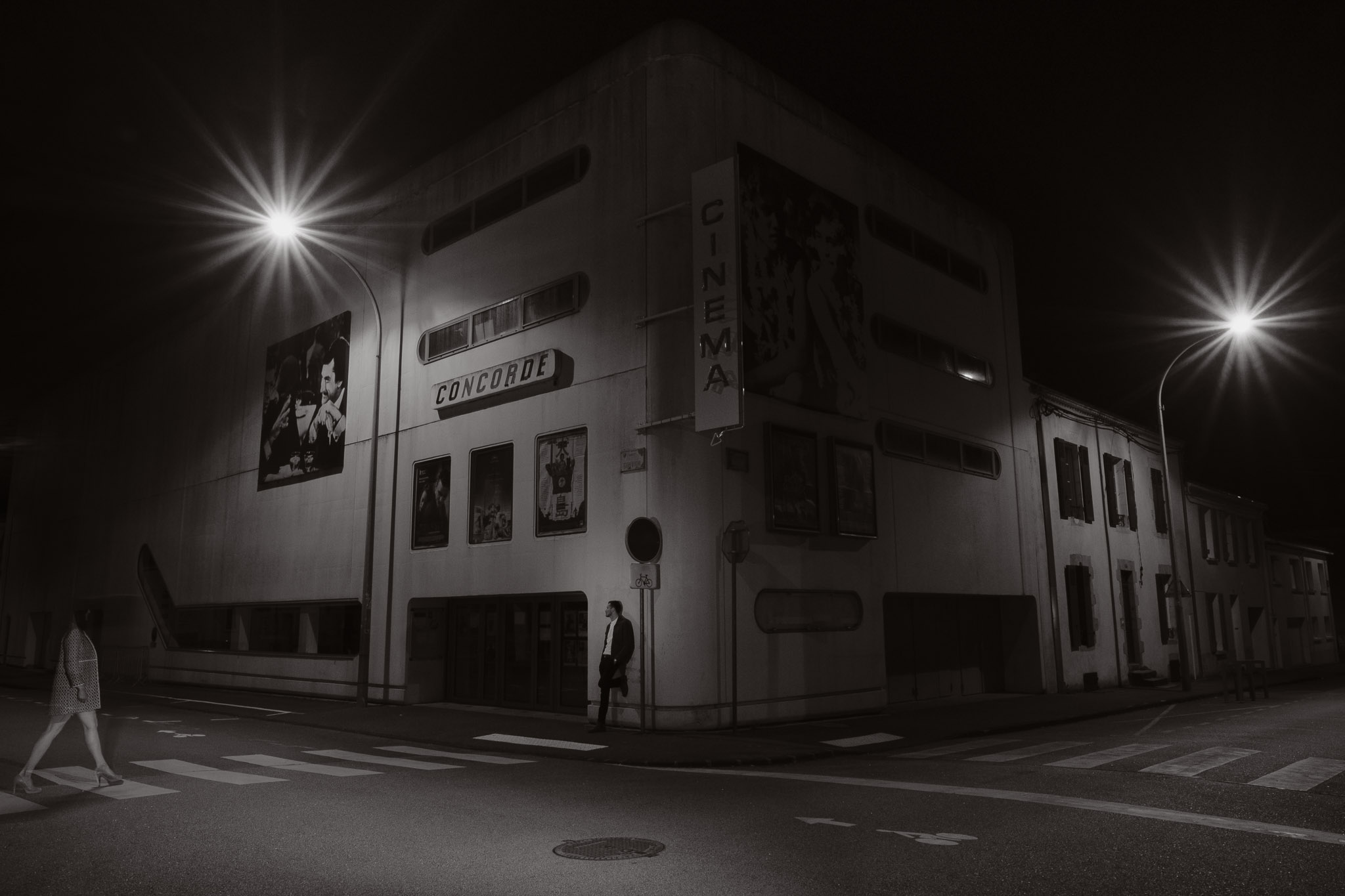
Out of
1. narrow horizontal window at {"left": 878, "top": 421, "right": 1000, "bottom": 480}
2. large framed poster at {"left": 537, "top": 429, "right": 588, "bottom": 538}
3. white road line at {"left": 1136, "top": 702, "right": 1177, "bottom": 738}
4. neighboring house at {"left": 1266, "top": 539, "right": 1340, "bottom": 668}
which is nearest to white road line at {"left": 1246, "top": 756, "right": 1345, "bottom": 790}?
white road line at {"left": 1136, "top": 702, "right": 1177, "bottom": 738}

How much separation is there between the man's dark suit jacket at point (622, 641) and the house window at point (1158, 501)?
2450 centimetres

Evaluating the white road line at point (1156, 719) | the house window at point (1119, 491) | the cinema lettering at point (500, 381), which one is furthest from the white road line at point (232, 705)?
the house window at point (1119, 491)

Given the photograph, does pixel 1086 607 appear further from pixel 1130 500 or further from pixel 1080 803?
pixel 1080 803

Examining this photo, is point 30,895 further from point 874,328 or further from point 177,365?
point 177,365

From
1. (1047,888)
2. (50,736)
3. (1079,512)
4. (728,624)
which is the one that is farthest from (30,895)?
(1079,512)

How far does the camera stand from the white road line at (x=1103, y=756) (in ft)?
34.2

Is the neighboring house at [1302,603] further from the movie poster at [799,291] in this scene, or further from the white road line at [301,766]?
the white road line at [301,766]

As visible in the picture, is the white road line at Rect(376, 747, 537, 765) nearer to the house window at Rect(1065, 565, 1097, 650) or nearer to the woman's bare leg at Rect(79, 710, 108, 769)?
the woman's bare leg at Rect(79, 710, 108, 769)

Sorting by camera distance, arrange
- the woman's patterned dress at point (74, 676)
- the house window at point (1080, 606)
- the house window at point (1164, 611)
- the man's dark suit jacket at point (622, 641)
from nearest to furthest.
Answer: the woman's patterned dress at point (74, 676) < the man's dark suit jacket at point (622, 641) < the house window at point (1080, 606) < the house window at point (1164, 611)

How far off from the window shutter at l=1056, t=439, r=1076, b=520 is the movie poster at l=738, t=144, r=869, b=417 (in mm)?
9940

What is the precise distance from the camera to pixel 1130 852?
20.5 feet

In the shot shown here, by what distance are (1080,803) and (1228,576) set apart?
1415 inches

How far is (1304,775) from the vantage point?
368 inches

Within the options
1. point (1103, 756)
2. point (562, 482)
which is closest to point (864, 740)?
point (1103, 756)
